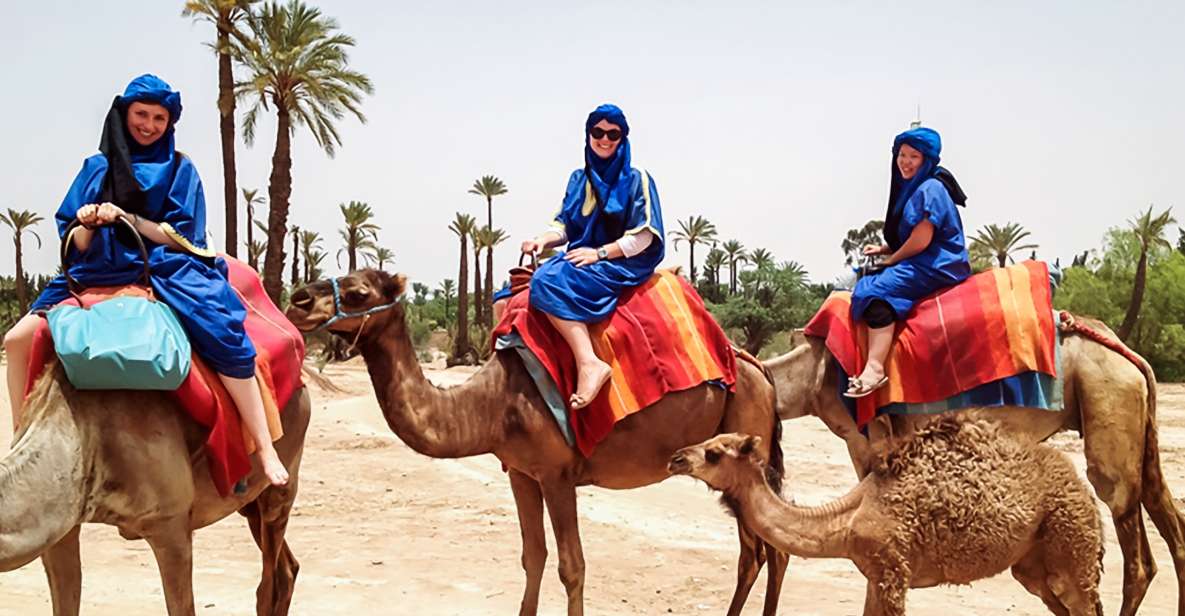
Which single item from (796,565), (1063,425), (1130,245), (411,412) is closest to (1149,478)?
(1063,425)

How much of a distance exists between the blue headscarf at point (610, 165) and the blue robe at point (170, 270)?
88.4 inches

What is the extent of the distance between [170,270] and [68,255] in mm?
429

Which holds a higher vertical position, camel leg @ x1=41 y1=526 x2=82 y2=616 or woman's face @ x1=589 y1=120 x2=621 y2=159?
woman's face @ x1=589 y1=120 x2=621 y2=159

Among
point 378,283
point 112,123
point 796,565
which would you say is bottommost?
point 796,565

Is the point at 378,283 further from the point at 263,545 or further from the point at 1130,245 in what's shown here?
the point at 1130,245

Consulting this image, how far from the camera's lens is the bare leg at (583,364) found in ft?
18.3

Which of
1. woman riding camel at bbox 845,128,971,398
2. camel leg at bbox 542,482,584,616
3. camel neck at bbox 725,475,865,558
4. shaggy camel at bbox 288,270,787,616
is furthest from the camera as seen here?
woman riding camel at bbox 845,128,971,398

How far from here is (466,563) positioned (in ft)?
27.1

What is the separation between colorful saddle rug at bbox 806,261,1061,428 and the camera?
605 cm

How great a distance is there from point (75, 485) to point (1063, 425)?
5.45m

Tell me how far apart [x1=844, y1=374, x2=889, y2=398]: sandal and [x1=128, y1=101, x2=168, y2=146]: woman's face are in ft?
12.9

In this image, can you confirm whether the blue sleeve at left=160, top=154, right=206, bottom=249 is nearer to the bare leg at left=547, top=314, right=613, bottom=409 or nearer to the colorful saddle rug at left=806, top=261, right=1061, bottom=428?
the bare leg at left=547, top=314, right=613, bottom=409

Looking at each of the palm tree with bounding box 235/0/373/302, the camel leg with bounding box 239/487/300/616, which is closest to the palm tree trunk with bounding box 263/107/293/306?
the palm tree with bounding box 235/0/373/302

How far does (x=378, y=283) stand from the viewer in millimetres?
5398
